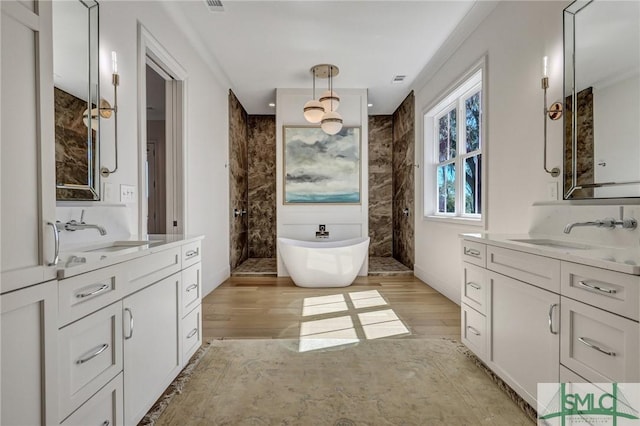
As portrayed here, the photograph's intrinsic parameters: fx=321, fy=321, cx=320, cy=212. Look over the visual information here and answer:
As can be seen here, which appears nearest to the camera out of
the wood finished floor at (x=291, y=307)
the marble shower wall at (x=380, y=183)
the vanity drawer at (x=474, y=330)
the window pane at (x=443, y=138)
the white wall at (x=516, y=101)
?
the vanity drawer at (x=474, y=330)

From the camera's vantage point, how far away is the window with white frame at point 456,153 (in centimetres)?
327

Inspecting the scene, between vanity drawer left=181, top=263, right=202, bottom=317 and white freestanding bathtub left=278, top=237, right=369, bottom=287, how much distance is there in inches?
72.6

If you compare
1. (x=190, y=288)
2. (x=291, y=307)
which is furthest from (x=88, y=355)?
(x=291, y=307)

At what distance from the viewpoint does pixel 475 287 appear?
2018 millimetres

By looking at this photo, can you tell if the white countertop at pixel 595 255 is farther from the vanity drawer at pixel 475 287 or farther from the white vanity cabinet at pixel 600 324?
the vanity drawer at pixel 475 287

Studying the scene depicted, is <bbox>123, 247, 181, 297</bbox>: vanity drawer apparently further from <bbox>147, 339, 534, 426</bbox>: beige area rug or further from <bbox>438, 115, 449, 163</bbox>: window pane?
<bbox>438, 115, 449, 163</bbox>: window pane

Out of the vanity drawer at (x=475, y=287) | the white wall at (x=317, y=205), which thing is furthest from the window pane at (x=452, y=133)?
the vanity drawer at (x=475, y=287)

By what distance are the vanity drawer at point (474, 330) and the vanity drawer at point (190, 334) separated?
1.78 meters

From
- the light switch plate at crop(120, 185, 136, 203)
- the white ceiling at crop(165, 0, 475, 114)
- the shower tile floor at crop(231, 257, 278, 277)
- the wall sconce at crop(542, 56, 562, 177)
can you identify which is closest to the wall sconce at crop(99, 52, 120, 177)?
the light switch plate at crop(120, 185, 136, 203)

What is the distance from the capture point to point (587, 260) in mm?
1165

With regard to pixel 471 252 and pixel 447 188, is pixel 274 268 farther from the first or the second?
pixel 471 252

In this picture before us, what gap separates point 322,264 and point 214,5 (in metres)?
2.81

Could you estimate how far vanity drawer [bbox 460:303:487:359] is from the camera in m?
1.91

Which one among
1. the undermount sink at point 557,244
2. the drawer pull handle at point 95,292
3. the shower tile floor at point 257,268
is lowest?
the shower tile floor at point 257,268
